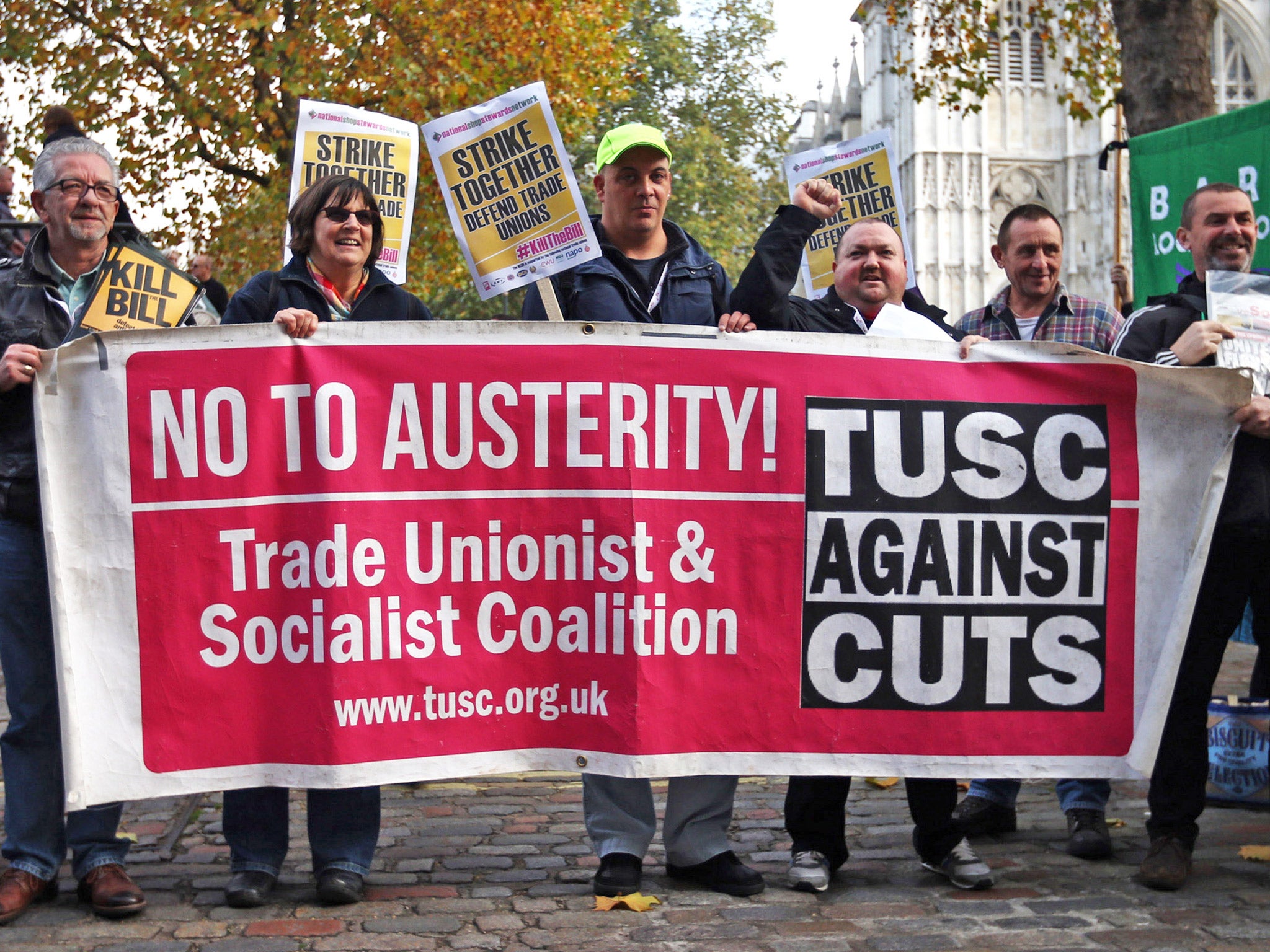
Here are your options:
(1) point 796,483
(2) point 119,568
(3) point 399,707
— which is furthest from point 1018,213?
(2) point 119,568

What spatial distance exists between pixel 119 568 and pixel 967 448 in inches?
102

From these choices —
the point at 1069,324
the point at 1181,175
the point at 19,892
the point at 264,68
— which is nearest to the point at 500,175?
the point at 1069,324

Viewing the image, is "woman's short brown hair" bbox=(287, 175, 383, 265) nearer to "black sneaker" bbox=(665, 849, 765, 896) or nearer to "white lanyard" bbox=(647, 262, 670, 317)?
"white lanyard" bbox=(647, 262, 670, 317)

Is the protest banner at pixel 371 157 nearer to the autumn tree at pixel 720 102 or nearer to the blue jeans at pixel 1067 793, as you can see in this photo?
the blue jeans at pixel 1067 793

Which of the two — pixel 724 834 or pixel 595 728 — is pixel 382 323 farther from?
pixel 724 834

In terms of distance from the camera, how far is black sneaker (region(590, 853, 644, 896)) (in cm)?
434

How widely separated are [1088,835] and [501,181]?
3.13 meters

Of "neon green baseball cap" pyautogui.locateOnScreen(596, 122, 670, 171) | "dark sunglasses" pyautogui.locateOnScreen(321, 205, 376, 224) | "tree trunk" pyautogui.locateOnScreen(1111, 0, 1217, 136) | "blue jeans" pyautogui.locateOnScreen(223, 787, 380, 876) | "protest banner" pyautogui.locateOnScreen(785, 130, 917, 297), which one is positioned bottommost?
"blue jeans" pyautogui.locateOnScreen(223, 787, 380, 876)

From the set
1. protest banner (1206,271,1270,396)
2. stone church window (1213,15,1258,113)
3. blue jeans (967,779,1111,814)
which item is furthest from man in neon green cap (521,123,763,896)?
stone church window (1213,15,1258,113)

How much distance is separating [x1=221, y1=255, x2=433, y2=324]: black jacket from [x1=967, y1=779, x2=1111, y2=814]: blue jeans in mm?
2674

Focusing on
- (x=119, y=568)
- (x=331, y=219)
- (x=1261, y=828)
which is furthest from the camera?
(x=1261, y=828)

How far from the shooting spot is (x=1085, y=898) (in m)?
4.37

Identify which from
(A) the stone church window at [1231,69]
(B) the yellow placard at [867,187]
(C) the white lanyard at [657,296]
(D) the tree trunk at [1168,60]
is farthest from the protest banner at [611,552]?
(A) the stone church window at [1231,69]

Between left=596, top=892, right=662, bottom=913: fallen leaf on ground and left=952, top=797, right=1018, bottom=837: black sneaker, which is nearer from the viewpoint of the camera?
left=596, top=892, right=662, bottom=913: fallen leaf on ground
